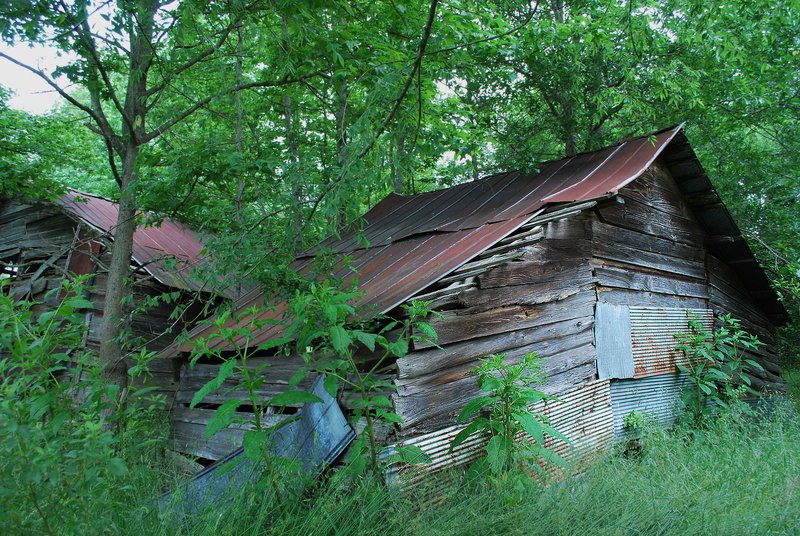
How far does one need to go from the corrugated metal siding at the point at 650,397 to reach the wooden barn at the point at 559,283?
0.02 metres

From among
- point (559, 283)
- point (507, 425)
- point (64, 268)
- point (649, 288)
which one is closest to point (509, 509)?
point (507, 425)

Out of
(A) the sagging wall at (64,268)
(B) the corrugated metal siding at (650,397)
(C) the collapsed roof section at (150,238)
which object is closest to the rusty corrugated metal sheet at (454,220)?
(B) the corrugated metal siding at (650,397)

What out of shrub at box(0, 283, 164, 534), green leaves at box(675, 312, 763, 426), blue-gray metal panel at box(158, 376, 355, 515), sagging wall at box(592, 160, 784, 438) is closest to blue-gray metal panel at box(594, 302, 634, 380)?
sagging wall at box(592, 160, 784, 438)

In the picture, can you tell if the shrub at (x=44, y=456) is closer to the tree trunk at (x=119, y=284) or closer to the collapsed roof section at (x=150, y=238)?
the tree trunk at (x=119, y=284)

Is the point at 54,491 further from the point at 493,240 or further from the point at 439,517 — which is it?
the point at 493,240

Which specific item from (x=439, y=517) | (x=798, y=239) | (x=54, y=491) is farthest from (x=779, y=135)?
(x=54, y=491)

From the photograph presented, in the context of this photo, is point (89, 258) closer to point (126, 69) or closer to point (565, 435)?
point (126, 69)

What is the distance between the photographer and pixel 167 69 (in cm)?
656

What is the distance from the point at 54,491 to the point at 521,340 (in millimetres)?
4211

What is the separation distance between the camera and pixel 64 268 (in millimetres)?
11281

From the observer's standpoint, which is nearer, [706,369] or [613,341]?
[613,341]

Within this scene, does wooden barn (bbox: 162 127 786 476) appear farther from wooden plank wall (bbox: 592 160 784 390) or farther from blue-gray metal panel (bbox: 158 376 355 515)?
blue-gray metal panel (bbox: 158 376 355 515)

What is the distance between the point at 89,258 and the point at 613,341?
9.26 m

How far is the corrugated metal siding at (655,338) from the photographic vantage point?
727 cm
